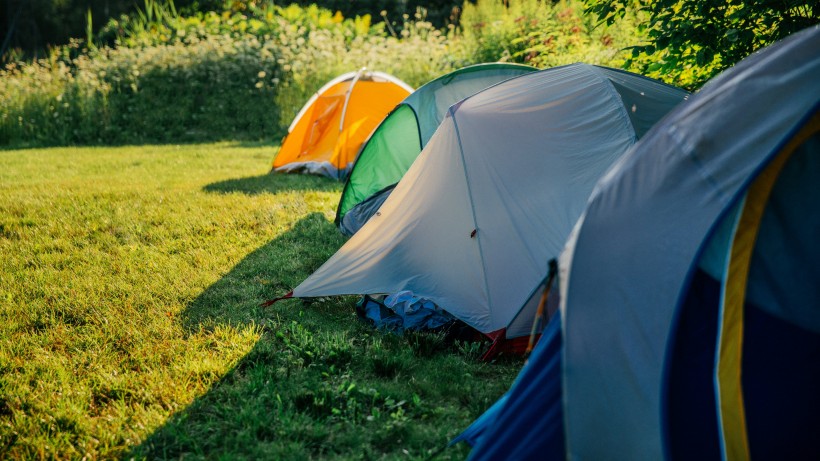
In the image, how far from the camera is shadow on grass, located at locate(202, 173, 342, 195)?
665 centimetres

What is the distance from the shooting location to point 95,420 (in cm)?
260

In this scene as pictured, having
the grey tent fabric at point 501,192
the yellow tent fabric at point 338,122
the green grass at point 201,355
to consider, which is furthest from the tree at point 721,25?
the yellow tent fabric at point 338,122

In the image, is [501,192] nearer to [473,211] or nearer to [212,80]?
[473,211]

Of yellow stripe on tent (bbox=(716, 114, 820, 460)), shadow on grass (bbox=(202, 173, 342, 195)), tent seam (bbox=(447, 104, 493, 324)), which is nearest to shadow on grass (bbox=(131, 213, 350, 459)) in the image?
tent seam (bbox=(447, 104, 493, 324))

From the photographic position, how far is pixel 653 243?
193 cm

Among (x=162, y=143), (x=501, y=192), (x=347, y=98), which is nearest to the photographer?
(x=501, y=192)

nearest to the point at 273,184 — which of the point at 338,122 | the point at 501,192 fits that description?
the point at 338,122

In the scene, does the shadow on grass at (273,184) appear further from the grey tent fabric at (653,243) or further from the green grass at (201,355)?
the grey tent fabric at (653,243)

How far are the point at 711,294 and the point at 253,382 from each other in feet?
6.14

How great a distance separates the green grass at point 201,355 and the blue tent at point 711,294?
743mm

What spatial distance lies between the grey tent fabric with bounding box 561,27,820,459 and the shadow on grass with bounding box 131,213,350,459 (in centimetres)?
114

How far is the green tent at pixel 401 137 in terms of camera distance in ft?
16.3

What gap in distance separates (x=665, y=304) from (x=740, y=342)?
0.24m

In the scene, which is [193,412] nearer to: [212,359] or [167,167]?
[212,359]
